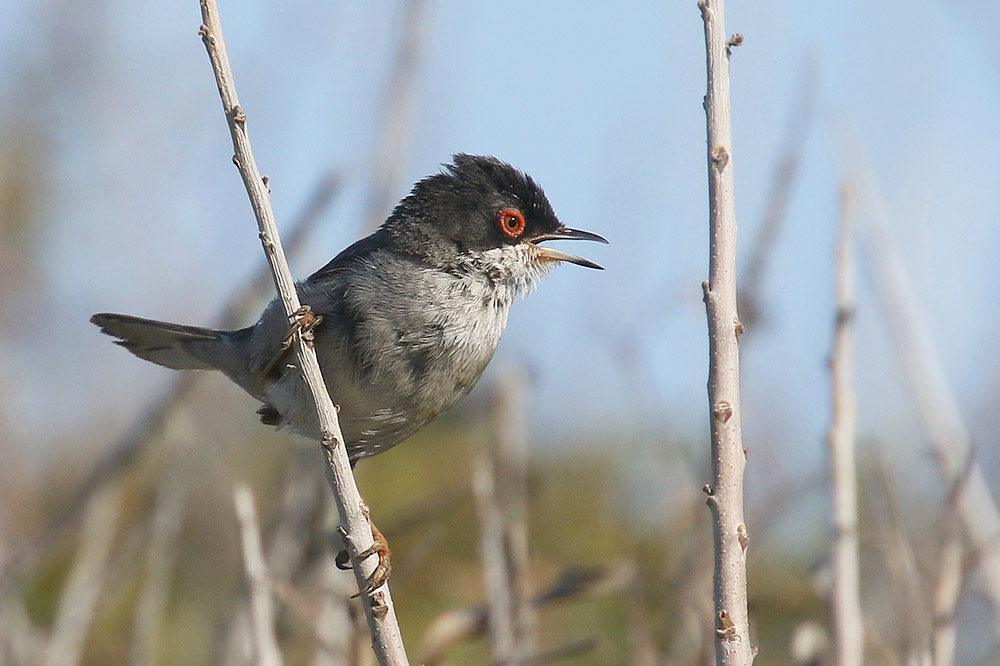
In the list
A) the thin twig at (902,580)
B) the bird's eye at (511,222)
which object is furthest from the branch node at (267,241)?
the thin twig at (902,580)

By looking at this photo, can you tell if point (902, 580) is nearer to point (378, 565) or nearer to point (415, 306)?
point (378, 565)

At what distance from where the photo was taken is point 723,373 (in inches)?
88.7

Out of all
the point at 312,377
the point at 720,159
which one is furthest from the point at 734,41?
the point at 312,377

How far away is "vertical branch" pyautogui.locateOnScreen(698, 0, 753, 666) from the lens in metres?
2.17

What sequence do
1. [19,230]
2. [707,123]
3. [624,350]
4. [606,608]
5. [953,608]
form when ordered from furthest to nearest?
[19,230] < [606,608] < [624,350] < [953,608] < [707,123]

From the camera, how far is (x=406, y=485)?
6.31 m

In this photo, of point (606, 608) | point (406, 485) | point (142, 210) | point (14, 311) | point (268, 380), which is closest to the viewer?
point (268, 380)

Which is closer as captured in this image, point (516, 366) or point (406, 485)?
point (516, 366)

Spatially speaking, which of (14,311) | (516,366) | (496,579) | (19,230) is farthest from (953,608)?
(19,230)

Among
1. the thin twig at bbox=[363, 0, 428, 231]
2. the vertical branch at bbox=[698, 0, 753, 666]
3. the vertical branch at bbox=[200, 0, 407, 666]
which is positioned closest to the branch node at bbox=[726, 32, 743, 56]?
the vertical branch at bbox=[698, 0, 753, 666]

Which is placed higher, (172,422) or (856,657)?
(172,422)

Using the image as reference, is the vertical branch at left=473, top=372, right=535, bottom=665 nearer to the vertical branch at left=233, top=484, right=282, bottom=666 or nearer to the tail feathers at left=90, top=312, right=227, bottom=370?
the vertical branch at left=233, top=484, right=282, bottom=666

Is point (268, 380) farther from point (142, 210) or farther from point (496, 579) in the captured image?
point (142, 210)

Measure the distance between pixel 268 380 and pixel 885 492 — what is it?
2.23 meters
